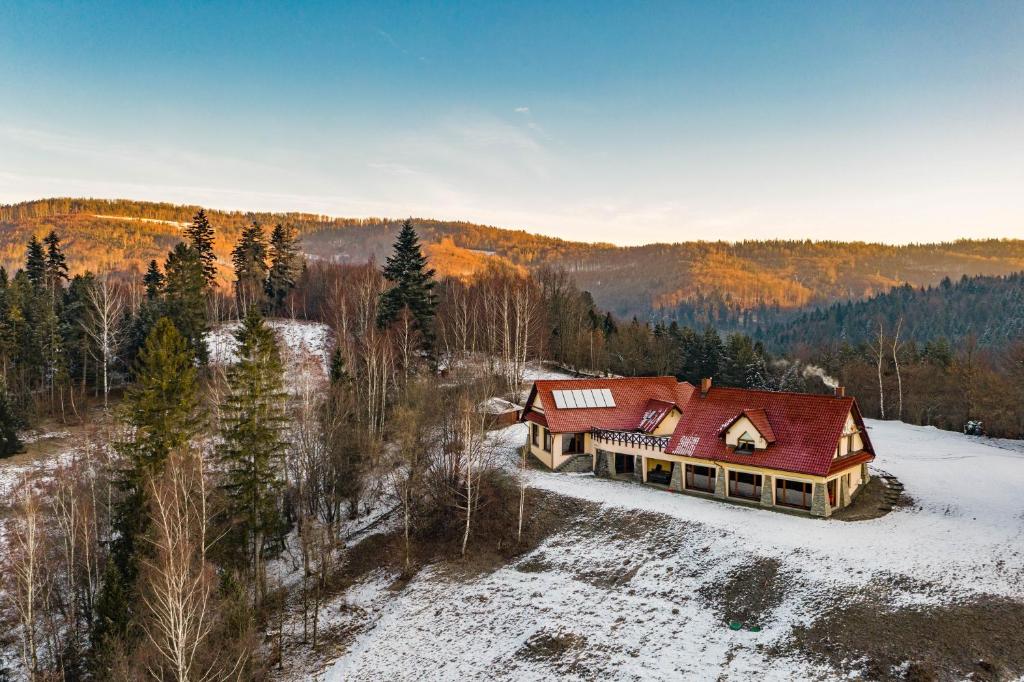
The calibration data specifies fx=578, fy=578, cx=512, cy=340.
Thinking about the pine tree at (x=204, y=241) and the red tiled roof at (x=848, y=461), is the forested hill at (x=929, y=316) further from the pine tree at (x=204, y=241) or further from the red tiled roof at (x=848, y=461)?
the pine tree at (x=204, y=241)

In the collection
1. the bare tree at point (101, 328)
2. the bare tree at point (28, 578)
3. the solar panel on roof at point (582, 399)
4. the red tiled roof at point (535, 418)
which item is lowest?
the bare tree at point (28, 578)

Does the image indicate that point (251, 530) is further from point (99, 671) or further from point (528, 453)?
point (528, 453)

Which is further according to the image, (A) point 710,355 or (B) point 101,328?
(A) point 710,355

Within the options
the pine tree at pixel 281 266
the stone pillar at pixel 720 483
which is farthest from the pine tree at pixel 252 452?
the pine tree at pixel 281 266

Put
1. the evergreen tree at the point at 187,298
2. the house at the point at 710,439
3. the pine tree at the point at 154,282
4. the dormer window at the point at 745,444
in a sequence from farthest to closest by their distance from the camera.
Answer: the pine tree at the point at 154,282
the evergreen tree at the point at 187,298
the dormer window at the point at 745,444
the house at the point at 710,439

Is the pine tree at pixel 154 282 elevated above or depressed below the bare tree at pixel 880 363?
above

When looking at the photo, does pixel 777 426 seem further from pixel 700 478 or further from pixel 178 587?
pixel 178 587

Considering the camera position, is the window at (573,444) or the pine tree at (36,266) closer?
the window at (573,444)

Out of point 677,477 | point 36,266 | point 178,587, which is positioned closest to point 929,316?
point 677,477

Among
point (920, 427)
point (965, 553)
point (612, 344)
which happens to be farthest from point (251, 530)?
point (612, 344)
